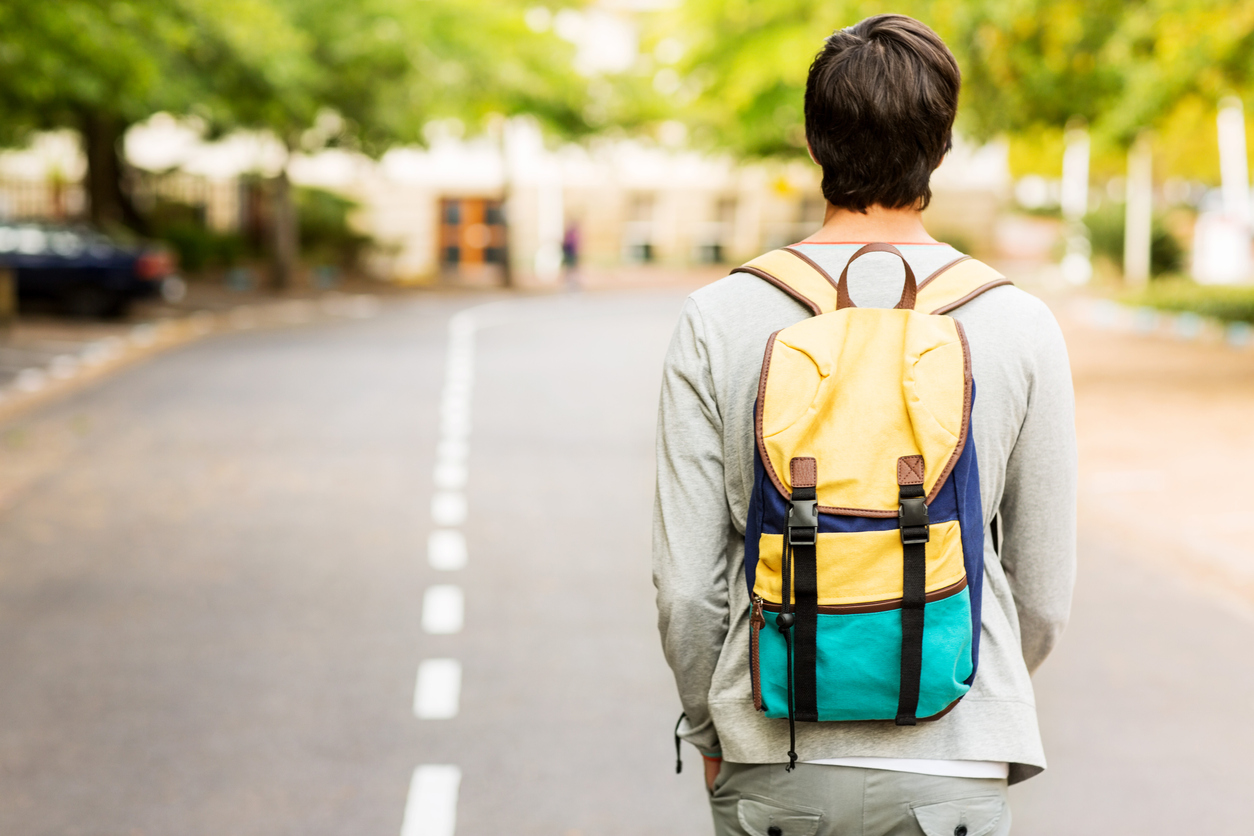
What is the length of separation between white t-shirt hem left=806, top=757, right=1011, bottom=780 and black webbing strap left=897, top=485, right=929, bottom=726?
130 millimetres

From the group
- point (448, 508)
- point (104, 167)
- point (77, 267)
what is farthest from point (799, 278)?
point (104, 167)

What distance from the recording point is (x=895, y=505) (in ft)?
5.85

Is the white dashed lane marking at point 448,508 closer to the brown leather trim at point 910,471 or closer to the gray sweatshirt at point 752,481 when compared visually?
the gray sweatshirt at point 752,481

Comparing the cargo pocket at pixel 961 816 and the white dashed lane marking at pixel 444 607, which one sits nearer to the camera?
the cargo pocket at pixel 961 816

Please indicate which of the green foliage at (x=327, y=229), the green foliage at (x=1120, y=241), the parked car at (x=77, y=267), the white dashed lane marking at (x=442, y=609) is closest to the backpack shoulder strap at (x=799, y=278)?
the white dashed lane marking at (x=442, y=609)

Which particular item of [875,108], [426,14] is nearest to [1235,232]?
[426,14]

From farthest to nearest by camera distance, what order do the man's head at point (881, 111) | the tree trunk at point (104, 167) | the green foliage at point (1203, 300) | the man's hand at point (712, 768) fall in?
the tree trunk at point (104, 167) < the green foliage at point (1203, 300) < the man's hand at point (712, 768) < the man's head at point (881, 111)

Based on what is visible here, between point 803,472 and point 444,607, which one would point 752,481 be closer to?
point 803,472

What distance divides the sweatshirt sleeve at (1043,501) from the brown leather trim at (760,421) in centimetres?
37

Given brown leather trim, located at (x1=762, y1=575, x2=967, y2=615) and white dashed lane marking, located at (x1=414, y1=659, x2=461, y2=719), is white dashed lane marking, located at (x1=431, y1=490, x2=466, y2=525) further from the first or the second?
brown leather trim, located at (x1=762, y1=575, x2=967, y2=615)

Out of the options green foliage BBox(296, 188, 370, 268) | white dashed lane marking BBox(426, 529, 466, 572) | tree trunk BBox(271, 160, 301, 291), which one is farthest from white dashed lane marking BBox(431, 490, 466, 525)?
green foliage BBox(296, 188, 370, 268)

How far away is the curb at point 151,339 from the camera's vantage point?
1404 cm

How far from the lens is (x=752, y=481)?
1.97m

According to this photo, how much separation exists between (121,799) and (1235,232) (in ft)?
99.3
